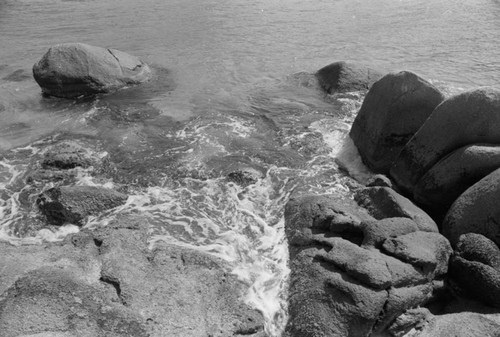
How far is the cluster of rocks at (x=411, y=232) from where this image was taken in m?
6.02

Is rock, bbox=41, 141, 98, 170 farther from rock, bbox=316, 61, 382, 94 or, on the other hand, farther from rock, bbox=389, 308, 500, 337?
rock, bbox=316, 61, 382, 94

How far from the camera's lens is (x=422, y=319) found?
242 inches

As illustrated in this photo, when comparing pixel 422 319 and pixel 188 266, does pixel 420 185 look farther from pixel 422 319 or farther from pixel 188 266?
pixel 188 266

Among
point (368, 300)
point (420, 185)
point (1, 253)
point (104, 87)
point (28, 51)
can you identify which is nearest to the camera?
point (368, 300)

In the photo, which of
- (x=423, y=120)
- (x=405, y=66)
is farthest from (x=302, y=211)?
(x=405, y=66)

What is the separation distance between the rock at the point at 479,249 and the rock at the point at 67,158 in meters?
7.71

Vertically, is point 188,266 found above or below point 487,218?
below

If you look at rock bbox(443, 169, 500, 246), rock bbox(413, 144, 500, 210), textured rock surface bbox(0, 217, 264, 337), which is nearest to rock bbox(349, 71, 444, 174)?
rock bbox(413, 144, 500, 210)

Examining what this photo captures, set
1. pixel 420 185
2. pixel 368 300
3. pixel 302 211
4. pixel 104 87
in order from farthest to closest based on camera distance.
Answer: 1. pixel 104 87
2. pixel 420 185
3. pixel 302 211
4. pixel 368 300

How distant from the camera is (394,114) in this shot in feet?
32.1

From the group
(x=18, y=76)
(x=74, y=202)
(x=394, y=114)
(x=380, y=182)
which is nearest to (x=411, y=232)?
(x=380, y=182)

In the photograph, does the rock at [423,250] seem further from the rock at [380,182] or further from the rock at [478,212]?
the rock at [380,182]

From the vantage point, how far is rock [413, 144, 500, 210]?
7.84m

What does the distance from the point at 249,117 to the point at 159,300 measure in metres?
7.43
